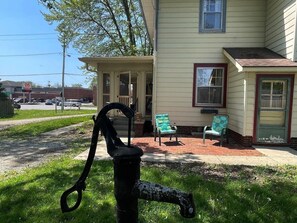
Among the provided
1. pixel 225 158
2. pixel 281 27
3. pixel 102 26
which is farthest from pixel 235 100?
pixel 102 26

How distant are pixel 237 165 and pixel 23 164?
15.4 ft

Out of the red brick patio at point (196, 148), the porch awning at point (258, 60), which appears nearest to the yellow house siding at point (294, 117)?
the porch awning at point (258, 60)

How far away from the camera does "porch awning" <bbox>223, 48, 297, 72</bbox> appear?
7.44 metres

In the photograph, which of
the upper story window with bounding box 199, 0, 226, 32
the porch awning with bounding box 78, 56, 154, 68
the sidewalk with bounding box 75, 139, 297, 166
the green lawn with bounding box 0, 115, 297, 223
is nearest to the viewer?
the green lawn with bounding box 0, 115, 297, 223

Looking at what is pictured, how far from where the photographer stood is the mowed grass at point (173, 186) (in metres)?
3.24

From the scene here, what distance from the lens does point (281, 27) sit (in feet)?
27.7

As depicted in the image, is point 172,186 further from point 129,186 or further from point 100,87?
point 100,87

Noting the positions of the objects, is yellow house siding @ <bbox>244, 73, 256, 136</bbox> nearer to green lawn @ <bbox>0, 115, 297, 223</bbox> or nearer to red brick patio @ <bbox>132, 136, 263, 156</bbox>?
red brick patio @ <bbox>132, 136, 263, 156</bbox>

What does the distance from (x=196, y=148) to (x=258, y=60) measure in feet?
11.0

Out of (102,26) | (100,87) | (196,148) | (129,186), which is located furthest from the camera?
(102,26)

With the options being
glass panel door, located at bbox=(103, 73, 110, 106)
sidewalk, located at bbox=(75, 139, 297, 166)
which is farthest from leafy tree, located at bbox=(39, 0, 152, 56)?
sidewalk, located at bbox=(75, 139, 297, 166)

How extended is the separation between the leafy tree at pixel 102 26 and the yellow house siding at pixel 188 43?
34.1 feet

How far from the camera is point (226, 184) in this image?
429 cm

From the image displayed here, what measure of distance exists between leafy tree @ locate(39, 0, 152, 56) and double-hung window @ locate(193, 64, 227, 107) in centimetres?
1095
